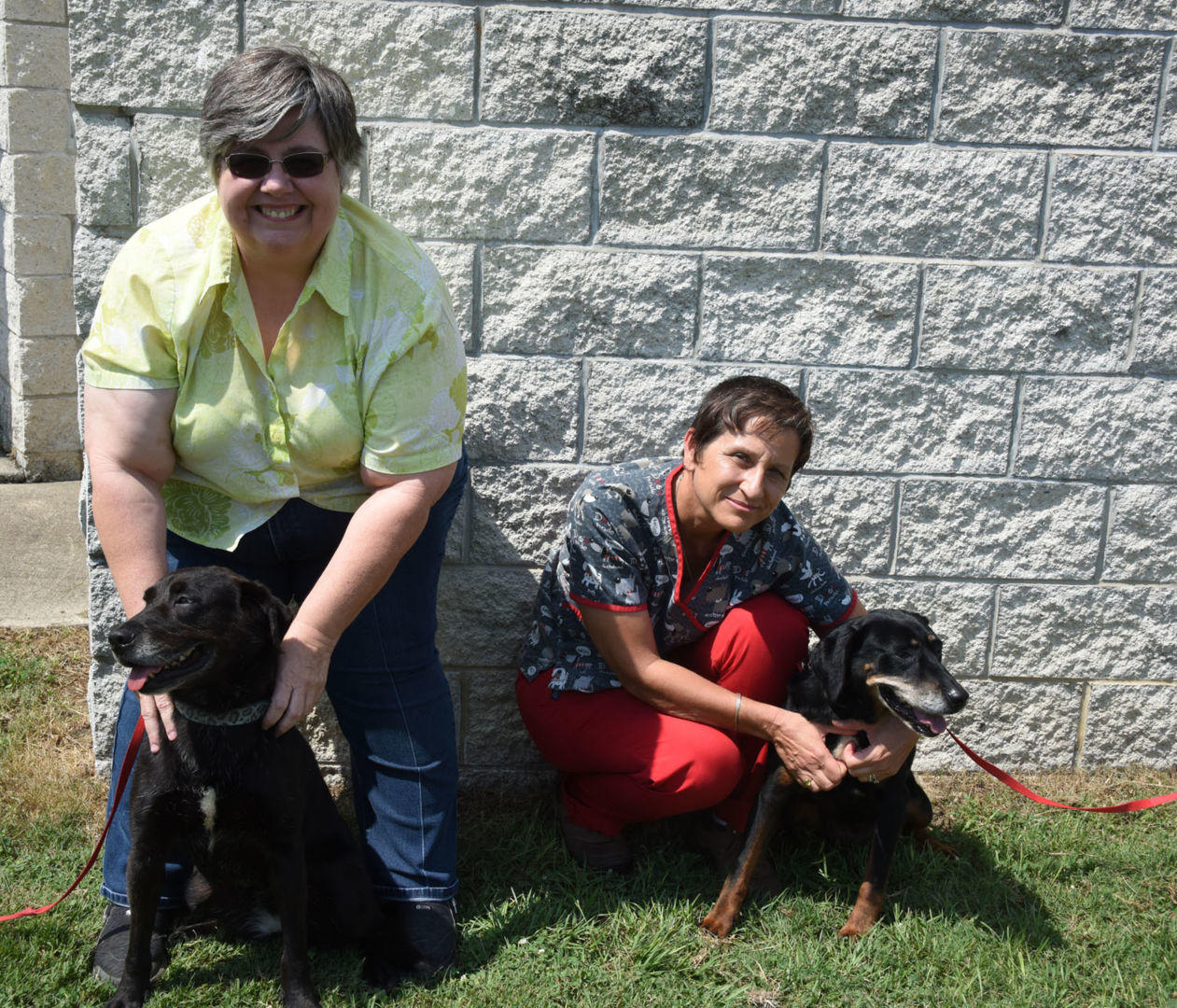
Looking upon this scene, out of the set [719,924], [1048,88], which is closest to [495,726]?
[719,924]

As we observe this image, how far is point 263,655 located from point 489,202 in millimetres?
1636

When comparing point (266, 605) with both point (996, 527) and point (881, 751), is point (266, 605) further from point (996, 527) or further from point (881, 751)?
point (996, 527)

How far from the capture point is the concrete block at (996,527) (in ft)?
12.4

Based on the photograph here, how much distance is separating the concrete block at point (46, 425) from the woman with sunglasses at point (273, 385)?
4246mm

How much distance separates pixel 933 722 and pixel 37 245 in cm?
553

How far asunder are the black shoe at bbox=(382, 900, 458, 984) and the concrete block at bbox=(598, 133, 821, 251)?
6.72ft

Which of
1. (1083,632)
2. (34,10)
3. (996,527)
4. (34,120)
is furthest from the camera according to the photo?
(34,120)

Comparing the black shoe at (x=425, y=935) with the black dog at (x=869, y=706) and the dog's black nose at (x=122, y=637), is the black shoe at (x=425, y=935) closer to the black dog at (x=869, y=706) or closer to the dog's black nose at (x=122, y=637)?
the black dog at (x=869, y=706)

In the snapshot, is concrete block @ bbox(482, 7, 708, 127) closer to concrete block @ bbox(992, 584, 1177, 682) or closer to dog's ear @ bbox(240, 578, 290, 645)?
dog's ear @ bbox(240, 578, 290, 645)

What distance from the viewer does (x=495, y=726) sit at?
3840 millimetres

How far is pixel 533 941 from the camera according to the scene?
2975 mm

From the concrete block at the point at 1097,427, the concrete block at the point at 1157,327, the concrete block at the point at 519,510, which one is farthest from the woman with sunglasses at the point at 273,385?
the concrete block at the point at 1157,327

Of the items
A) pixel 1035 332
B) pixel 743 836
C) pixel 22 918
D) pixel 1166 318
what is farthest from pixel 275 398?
pixel 1166 318

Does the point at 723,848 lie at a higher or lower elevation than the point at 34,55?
lower
